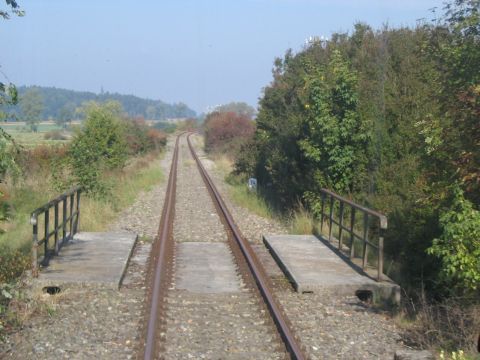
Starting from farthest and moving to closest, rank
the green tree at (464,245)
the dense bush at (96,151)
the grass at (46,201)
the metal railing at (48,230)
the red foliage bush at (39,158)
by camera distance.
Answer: the red foliage bush at (39,158) < the dense bush at (96,151) < the grass at (46,201) < the metal railing at (48,230) < the green tree at (464,245)

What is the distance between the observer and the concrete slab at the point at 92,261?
9906 millimetres

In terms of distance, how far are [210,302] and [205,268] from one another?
2287 millimetres

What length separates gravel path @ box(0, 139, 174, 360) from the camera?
23.5ft

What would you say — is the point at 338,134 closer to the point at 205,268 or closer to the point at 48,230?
Result: the point at 205,268

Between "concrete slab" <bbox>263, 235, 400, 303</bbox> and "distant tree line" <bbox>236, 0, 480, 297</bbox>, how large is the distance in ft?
3.18

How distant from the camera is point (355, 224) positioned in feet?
49.3

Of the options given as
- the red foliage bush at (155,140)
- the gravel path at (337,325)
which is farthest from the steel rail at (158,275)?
the red foliage bush at (155,140)

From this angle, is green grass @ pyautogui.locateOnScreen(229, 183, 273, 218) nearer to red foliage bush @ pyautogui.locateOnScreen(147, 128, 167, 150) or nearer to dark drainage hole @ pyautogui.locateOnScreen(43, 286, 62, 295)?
dark drainage hole @ pyautogui.locateOnScreen(43, 286, 62, 295)

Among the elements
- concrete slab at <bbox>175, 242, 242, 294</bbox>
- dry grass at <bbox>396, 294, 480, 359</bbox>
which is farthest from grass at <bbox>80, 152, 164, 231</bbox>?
dry grass at <bbox>396, 294, 480, 359</bbox>

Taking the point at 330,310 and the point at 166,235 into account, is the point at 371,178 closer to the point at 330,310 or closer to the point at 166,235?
the point at 166,235

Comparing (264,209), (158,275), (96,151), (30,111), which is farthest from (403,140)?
(30,111)

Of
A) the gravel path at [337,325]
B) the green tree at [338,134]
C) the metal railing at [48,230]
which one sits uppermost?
the green tree at [338,134]

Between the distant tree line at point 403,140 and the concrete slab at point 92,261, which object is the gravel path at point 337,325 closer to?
the distant tree line at point 403,140

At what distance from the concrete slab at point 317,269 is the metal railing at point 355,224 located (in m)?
0.29
